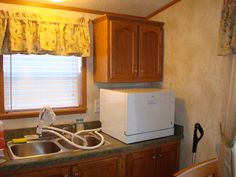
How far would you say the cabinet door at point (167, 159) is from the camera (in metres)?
2.53

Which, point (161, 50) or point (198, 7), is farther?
point (161, 50)

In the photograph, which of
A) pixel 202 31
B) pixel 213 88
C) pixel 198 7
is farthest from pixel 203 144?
pixel 198 7

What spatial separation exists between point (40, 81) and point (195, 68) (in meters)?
1.58

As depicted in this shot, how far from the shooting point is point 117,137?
96.3 inches

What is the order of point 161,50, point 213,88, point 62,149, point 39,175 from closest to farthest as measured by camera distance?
point 39,175, point 62,149, point 213,88, point 161,50

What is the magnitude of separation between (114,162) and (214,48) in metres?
1.40

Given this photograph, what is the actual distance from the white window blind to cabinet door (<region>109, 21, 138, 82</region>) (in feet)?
1.46

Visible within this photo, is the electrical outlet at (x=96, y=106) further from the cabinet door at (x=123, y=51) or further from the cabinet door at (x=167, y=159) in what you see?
the cabinet door at (x=167, y=159)

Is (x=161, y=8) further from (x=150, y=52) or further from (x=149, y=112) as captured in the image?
(x=149, y=112)

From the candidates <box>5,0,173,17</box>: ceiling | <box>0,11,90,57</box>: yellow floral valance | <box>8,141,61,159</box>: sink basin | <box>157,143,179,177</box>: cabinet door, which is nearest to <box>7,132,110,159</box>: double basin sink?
<box>8,141,61,159</box>: sink basin

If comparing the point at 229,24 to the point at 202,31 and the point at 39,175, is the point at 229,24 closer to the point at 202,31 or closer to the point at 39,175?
the point at 202,31

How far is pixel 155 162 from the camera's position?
2.50 m

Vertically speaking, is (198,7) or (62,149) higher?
(198,7)

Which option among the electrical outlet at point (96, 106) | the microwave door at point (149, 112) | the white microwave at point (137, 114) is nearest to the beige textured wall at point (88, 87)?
the electrical outlet at point (96, 106)
